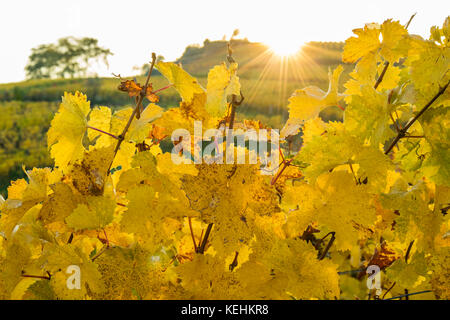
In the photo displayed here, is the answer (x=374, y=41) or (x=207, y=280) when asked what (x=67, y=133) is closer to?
(x=207, y=280)

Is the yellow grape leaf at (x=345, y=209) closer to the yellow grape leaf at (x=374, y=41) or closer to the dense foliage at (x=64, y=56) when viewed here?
the yellow grape leaf at (x=374, y=41)

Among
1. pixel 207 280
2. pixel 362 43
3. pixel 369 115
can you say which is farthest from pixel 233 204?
pixel 362 43

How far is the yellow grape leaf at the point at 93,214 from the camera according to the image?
430mm

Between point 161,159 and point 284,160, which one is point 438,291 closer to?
point 284,160

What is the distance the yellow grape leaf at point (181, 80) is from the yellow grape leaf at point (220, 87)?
4 cm

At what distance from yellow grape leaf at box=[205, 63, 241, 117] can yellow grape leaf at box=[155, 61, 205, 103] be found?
4cm

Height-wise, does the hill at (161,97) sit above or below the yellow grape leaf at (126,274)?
above

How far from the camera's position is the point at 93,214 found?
0.44 meters

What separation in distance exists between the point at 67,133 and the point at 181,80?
198 millimetres

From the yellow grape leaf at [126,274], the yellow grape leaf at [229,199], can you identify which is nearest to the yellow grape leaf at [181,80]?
the yellow grape leaf at [229,199]

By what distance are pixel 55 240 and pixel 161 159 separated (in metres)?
0.19

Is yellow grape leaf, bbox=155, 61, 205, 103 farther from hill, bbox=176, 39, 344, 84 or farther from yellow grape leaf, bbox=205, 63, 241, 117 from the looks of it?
hill, bbox=176, 39, 344, 84

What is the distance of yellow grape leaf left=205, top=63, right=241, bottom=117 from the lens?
0.44 m

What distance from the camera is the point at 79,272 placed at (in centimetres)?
43
